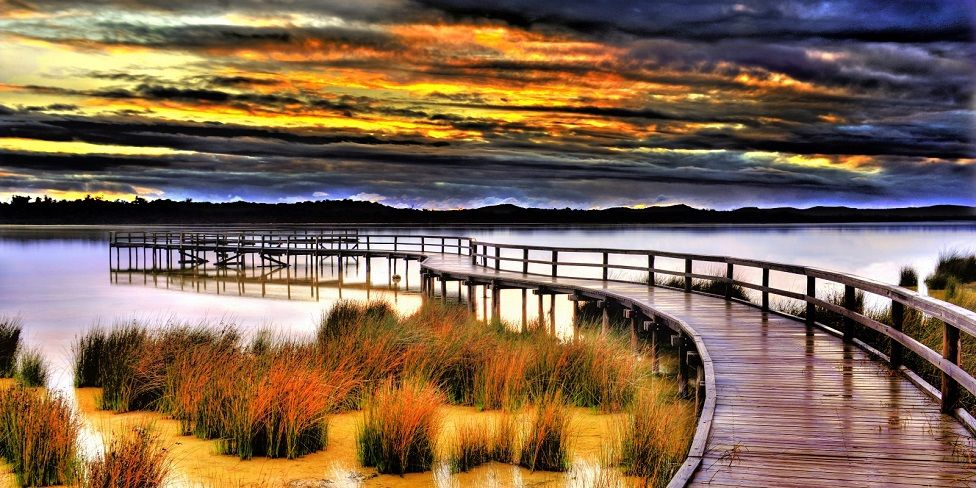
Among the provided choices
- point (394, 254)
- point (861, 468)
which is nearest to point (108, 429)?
point (861, 468)

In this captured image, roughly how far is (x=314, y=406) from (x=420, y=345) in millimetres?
3357

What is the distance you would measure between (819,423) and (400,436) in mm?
3863

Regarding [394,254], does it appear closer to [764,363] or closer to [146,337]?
[146,337]

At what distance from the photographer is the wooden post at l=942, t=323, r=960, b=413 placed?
21.6 ft

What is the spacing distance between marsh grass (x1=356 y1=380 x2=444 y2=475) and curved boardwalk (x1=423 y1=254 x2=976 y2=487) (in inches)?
112

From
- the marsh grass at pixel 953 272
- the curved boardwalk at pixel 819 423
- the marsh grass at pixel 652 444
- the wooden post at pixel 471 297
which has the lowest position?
the wooden post at pixel 471 297

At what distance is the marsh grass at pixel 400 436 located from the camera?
26.6 feet

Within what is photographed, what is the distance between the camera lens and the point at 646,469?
731cm

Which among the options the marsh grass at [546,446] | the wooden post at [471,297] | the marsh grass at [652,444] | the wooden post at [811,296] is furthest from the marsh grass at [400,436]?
the wooden post at [471,297]

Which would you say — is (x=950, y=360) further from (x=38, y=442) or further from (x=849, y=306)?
(x=38, y=442)

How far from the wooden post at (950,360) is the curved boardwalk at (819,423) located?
0.46 feet

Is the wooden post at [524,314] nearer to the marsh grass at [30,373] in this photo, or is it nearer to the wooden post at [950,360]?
the marsh grass at [30,373]

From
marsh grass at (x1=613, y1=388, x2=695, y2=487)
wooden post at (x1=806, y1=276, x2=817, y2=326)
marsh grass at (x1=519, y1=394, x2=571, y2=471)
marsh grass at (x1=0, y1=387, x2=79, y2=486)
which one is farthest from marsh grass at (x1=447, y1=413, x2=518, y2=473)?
wooden post at (x1=806, y1=276, x2=817, y2=326)

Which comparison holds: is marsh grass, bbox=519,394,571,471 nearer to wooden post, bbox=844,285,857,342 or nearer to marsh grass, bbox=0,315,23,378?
wooden post, bbox=844,285,857,342
